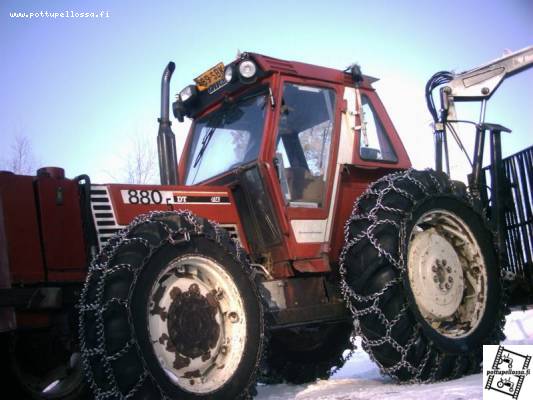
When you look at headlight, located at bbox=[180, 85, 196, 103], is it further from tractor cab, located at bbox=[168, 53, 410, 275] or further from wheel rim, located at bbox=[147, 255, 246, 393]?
wheel rim, located at bbox=[147, 255, 246, 393]

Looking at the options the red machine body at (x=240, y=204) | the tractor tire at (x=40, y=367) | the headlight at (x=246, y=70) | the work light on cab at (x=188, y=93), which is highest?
the work light on cab at (x=188, y=93)

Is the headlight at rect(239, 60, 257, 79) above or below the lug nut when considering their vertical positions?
above

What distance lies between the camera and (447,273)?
476cm

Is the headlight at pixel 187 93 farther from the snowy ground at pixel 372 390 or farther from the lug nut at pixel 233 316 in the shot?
the snowy ground at pixel 372 390

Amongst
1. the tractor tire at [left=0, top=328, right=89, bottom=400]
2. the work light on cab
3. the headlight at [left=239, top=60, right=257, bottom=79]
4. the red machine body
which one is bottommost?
the tractor tire at [left=0, top=328, right=89, bottom=400]

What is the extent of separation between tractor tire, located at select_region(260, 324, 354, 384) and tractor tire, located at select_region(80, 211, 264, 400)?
1.79 m

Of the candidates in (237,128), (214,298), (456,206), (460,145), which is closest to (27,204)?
(214,298)

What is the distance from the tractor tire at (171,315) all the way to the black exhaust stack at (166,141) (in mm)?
1008

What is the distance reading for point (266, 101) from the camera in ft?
15.8

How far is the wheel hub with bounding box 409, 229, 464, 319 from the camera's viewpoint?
4.59 m

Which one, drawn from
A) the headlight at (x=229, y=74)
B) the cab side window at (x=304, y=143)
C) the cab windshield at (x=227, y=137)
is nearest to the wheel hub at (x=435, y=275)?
the cab side window at (x=304, y=143)

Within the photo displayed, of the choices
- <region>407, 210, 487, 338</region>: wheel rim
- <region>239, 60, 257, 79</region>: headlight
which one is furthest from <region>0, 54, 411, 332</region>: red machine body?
<region>407, 210, 487, 338</region>: wheel rim

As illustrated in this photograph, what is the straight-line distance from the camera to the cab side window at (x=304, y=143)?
4.78m

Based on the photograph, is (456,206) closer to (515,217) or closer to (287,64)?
(515,217)
